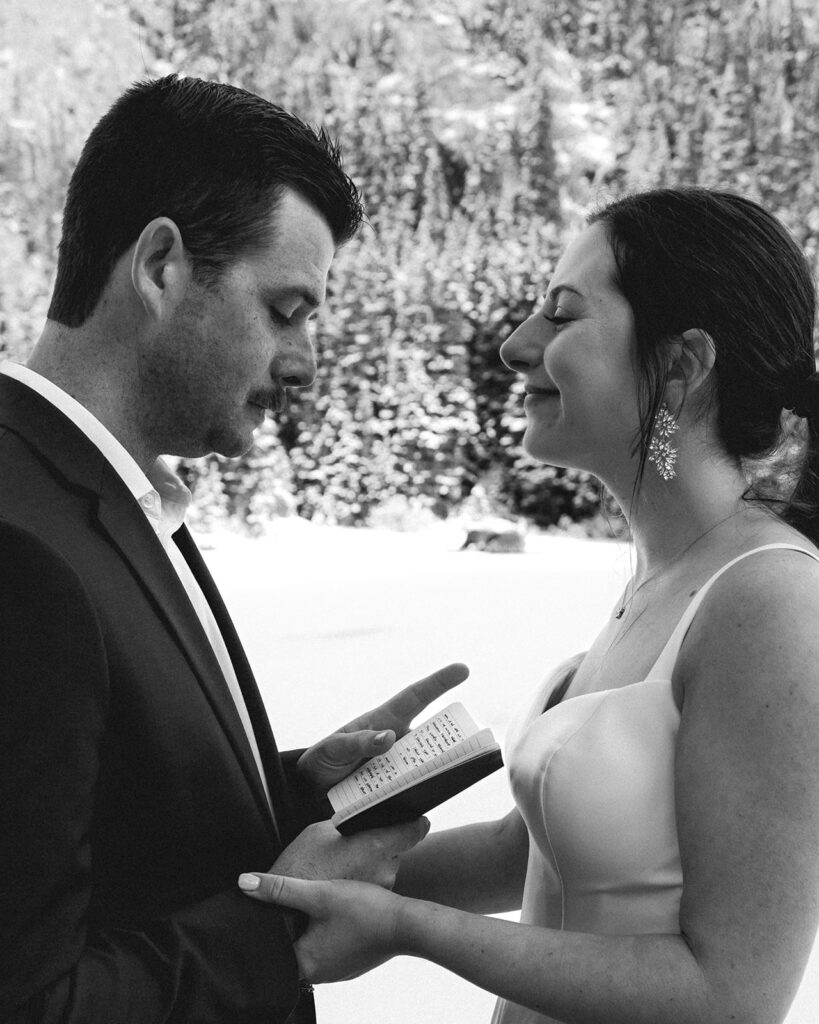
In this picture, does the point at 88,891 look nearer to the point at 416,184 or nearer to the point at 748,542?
the point at 748,542

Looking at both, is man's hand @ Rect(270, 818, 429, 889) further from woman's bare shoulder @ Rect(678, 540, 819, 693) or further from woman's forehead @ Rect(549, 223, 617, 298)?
woman's forehead @ Rect(549, 223, 617, 298)

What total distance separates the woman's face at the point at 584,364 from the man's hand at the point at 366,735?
36 cm

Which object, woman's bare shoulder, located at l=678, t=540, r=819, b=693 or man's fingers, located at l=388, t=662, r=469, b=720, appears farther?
man's fingers, located at l=388, t=662, r=469, b=720

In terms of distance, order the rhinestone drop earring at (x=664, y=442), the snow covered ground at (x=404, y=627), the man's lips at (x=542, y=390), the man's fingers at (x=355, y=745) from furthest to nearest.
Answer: the snow covered ground at (x=404, y=627), the man's lips at (x=542, y=390), the rhinestone drop earring at (x=664, y=442), the man's fingers at (x=355, y=745)

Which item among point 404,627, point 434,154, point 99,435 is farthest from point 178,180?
point 434,154

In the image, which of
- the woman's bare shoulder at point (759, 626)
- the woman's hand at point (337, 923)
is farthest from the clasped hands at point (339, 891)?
the woman's bare shoulder at point (759, 626)

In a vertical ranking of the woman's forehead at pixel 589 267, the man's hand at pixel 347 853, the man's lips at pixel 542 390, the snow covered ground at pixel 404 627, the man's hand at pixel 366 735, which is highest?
the woman's forehead at pixel 589 267

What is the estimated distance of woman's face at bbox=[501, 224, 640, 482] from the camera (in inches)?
60.9

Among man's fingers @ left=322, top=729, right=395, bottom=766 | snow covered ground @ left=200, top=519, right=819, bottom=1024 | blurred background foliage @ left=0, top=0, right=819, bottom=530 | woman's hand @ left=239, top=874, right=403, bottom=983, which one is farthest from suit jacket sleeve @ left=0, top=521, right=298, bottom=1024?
blurred background foliage @ left=0, top=0, right=819, bottom=530

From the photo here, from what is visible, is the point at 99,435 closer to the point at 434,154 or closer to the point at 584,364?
the point at 584,364

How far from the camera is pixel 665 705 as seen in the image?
133 centimetres

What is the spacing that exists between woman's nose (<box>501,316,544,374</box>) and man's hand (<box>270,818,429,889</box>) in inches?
26.6

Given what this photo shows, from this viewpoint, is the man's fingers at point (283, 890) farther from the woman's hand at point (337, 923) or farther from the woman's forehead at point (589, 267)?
the woman's forehead at point (589, 267)

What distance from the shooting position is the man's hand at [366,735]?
147cm
